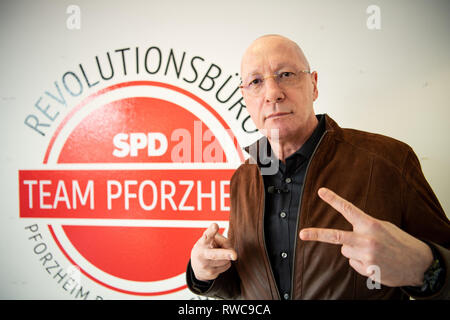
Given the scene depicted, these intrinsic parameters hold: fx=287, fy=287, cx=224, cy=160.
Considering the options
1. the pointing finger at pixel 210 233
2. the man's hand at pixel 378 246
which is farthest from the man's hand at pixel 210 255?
the man's hand at pixel 378 246

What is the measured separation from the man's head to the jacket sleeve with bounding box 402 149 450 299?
0.35 meters

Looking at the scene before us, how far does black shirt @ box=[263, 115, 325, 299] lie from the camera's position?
3.02ft

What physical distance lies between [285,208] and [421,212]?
386 millimetres

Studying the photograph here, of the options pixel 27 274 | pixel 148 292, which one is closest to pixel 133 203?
pixel 148 292

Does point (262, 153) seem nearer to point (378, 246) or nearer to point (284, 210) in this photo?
point (284, 210)

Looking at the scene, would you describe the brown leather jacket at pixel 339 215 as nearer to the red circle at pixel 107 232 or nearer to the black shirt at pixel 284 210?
the black shirt at pixel 284 210

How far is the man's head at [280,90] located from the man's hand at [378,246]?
0.39 metres

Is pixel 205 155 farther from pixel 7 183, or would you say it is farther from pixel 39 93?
pixel 7 183

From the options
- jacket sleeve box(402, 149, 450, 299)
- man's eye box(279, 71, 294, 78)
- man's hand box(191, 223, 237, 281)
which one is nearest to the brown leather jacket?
jacket sleeve box(402, 149, 450, 299)

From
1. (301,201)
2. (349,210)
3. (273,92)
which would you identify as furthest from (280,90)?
(349,210)

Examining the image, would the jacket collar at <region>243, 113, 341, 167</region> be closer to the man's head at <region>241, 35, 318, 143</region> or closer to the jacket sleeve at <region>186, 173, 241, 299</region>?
the man's head at <region>241, 35, 318, 143</region>
